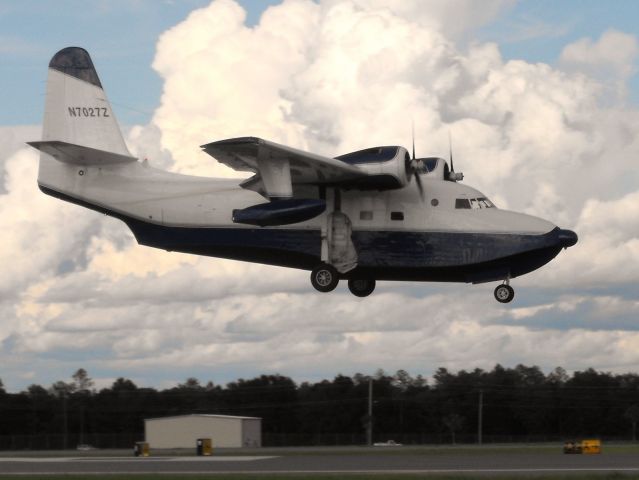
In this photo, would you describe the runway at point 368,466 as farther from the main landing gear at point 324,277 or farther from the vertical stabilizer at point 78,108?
the vertical stabilizer at point 78,108

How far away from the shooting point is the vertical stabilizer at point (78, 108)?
45969mm

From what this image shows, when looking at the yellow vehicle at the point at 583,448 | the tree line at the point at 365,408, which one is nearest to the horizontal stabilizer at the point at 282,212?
the yellow vehicle at the point at 583,448

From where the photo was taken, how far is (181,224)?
4309 centimetres

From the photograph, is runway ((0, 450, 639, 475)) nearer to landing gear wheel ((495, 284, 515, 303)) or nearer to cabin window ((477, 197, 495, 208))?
landing gear wheel ((495, 284, 515, 303))

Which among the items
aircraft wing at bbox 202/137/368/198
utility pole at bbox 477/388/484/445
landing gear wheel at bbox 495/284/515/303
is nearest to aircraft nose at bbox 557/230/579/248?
landing gear wheel at bbox 495/284/515/303

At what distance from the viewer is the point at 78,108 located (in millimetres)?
46188

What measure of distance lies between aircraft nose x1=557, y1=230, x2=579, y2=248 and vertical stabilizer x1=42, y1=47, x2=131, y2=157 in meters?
16.4

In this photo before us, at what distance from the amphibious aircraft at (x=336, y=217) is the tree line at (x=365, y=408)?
7597 centimetres

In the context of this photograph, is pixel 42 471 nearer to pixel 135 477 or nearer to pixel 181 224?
pixel 135 477

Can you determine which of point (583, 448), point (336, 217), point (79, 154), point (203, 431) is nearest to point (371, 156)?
point (336, 217)

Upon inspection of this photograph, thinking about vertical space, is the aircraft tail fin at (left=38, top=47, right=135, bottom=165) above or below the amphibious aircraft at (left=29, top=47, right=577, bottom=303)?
above

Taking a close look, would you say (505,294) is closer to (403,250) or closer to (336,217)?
(403,250)

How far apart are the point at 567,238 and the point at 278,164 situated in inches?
400

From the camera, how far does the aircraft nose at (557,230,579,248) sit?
4088 cm
